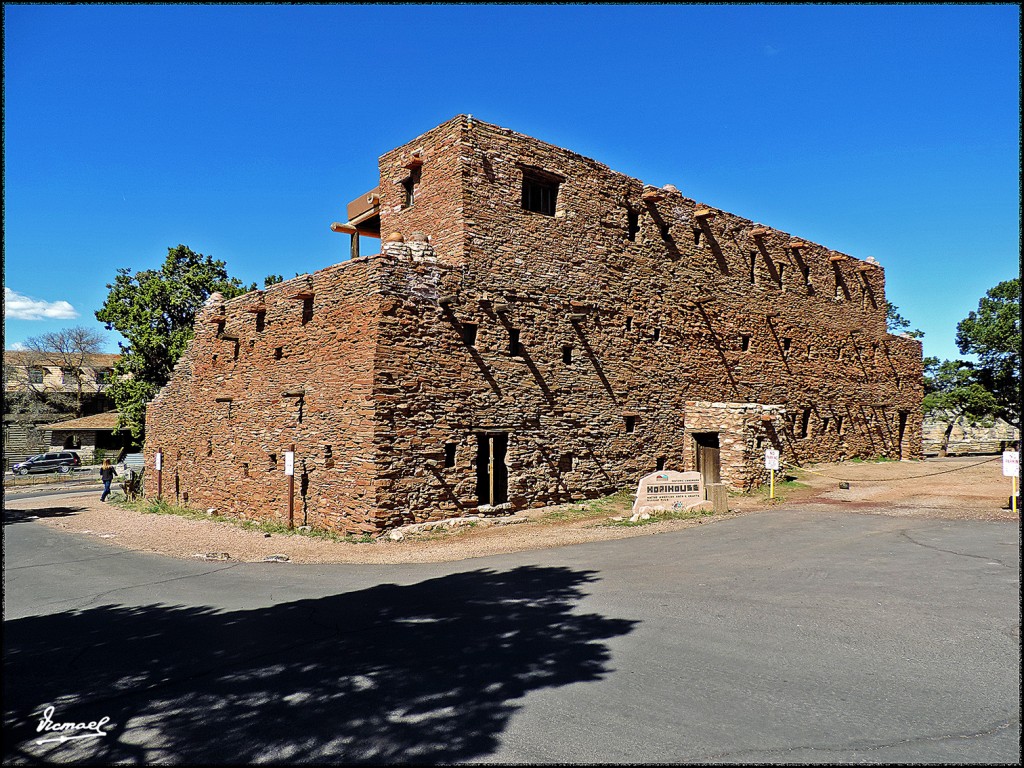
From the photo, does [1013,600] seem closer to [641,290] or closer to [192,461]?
[641,290]

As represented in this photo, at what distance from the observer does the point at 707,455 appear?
845 inches

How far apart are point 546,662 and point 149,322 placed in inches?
1380

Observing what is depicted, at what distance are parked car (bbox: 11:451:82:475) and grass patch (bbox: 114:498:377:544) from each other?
19.3 metres

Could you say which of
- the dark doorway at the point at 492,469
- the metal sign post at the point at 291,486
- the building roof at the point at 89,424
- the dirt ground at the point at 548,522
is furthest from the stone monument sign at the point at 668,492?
the building roof at the point at 89,424

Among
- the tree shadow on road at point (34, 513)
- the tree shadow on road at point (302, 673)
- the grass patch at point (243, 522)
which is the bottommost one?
the tree shadow on road at point (34, 513)

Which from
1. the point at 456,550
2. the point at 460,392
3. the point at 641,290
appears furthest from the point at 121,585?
the point at 641,290

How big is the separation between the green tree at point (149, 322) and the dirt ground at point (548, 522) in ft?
37.5

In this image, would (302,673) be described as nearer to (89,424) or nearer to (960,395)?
(960,395)

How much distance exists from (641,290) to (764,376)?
305 inches

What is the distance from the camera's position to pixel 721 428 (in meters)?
20.6

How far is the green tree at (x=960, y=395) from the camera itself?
33062 mm

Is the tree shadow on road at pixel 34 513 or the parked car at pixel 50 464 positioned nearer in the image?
the tree shadow on road at pixel 34 513

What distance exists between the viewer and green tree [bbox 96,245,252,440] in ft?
112

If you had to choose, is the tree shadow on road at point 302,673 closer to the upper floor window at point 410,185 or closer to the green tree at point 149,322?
the upper floor window at point 410,185
